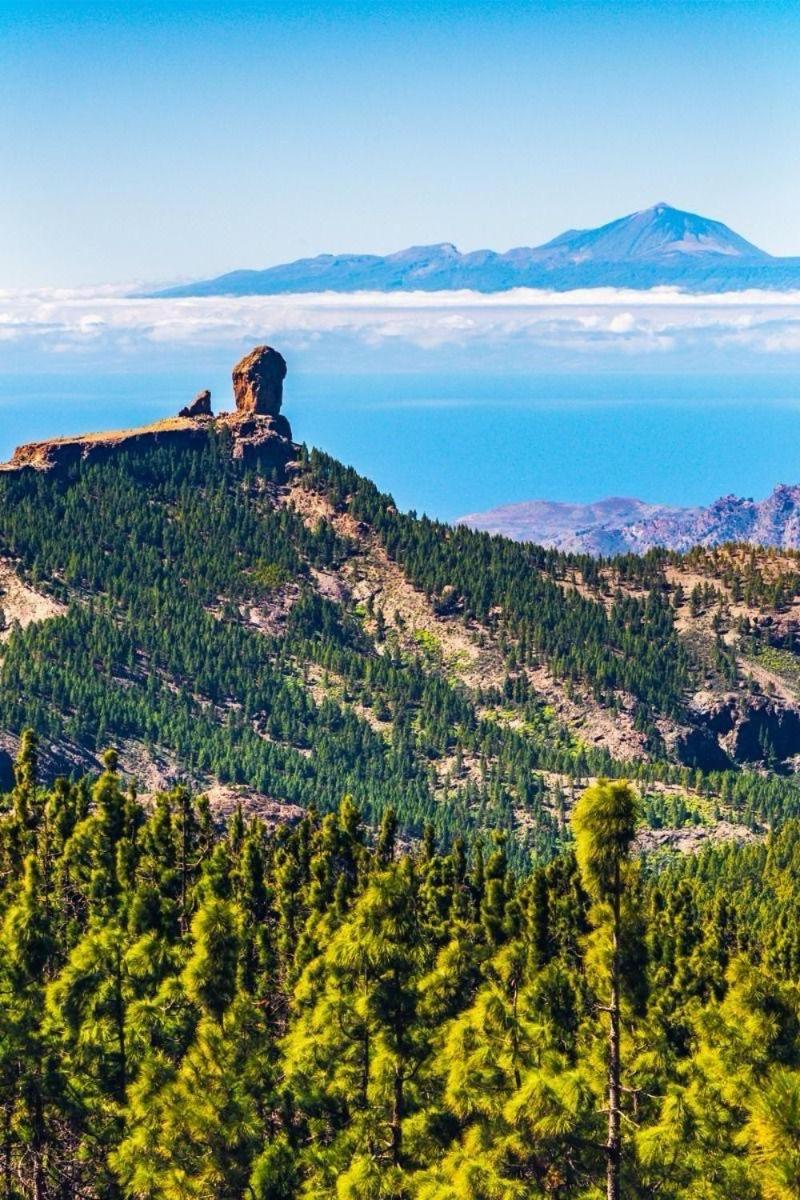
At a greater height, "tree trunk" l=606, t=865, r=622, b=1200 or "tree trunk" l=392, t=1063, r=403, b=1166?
"tree trunk" l=606, t=865, r=622, b=1200

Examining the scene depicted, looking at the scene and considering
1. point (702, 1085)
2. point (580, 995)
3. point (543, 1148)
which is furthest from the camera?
point (580, 995)

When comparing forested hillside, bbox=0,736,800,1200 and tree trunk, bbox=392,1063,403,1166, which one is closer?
forested hillside, bbox=0,736,800,1200

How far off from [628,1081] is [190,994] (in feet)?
67.1

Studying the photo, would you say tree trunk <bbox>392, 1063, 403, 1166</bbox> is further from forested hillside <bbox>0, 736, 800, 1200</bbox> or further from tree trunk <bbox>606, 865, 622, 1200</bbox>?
tree trunk <bbox>606, 865, 622, 1200</bbox>

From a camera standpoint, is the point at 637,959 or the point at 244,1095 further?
the point at 244,1095

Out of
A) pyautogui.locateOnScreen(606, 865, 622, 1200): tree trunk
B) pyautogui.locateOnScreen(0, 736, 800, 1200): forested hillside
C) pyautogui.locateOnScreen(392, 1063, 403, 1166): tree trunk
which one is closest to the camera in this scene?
pyautogui.locateOnScreen(606, 865, 622, 1200): tree trunk

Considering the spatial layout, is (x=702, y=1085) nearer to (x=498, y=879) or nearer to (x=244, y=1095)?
(x=244, y=1095)

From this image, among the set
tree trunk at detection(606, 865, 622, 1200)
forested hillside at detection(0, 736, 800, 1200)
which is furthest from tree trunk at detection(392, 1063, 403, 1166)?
tree trunk at detection(606, 865, 622, 1200)

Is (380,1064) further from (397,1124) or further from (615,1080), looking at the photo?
(615,1080)

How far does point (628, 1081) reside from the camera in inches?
2758

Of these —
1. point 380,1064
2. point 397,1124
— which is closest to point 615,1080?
point 397,1124

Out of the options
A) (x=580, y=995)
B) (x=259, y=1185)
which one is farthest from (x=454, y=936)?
(x=259, y=1185)

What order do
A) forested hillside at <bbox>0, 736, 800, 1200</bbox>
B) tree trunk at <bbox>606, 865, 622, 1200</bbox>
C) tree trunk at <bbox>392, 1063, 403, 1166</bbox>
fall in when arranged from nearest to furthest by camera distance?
tree trunk at <bbox>606, 865, 622, 1200</bbox>
forested hillside at <bbox>0, 736, 800, 1200</bbox>
tree trunk at <bbox>392, 1063, 403, 1166</bbox>

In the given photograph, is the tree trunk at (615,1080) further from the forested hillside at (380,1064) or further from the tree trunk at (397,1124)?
the tree trunk at (397,1124)
